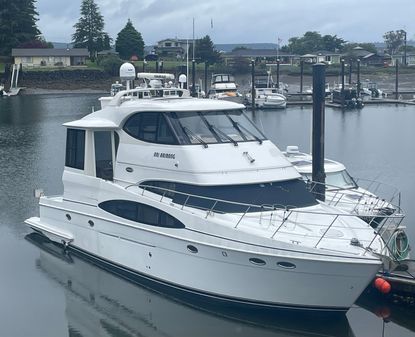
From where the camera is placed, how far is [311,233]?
561 inches

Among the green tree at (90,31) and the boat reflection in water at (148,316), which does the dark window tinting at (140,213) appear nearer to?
the boat reflection in water at (148,316)

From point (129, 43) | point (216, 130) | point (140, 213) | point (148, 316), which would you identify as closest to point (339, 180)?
point (216, 130)

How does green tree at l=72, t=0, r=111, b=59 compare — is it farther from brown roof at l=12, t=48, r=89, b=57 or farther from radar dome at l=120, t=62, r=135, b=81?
radar dome at l=120, t=62, r=135, b=81

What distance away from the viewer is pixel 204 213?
1501 cm

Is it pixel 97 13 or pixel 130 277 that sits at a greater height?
pixel 97 13

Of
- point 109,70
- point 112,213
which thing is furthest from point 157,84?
point 109,70

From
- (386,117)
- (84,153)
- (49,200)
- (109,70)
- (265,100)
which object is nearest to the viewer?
(84,153)

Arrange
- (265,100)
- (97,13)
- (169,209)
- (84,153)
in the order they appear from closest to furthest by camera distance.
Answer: (169,209)
(84,153)
(265,100)
(97,13)

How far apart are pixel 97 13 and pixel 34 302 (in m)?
92.0

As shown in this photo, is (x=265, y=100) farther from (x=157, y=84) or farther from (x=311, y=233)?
(x=311, y=233)

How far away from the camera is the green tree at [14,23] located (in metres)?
91.1

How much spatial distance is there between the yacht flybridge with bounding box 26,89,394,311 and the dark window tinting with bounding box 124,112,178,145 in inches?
1.1

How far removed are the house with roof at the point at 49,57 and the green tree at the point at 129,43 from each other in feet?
15.9

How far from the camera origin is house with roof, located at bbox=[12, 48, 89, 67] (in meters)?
89.6
